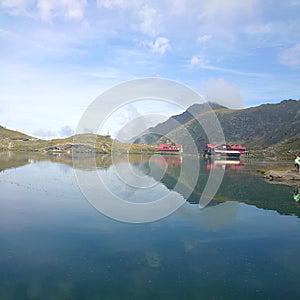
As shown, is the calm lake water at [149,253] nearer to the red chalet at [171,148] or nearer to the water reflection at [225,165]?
the water reflection at [225,165]

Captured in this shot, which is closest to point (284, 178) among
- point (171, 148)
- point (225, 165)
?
point (225, 165)

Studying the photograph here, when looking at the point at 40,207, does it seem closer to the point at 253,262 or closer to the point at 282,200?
the point at 253,262

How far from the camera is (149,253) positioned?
64.5 ft

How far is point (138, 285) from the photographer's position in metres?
15.4

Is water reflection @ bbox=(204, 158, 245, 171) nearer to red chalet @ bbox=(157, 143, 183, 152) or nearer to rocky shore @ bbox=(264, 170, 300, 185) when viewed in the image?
rocky shore @ bbox=(264, 170, 300, 185)

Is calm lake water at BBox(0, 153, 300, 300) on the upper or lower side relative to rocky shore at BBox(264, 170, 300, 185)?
lower

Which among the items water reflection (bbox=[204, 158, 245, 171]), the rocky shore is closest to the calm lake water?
the rocky shore

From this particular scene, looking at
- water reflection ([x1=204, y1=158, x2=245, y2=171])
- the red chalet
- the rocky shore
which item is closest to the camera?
the rocky shore

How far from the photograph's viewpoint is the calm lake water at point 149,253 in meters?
15.1

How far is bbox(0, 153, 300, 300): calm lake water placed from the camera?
1508 centimetres

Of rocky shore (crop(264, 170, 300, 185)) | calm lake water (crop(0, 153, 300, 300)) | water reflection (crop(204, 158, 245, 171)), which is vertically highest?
water reflection (crop(204, 158, 245, 171))

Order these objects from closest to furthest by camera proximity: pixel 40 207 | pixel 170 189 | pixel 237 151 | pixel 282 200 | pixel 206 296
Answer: pixel 206 296 → pixel 40 207 → pixel 282 200 → pixel 170 189 → pixel 237 151

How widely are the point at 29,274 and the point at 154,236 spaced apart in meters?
9.61

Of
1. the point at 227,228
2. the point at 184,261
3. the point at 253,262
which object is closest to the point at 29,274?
the point at 184,261
